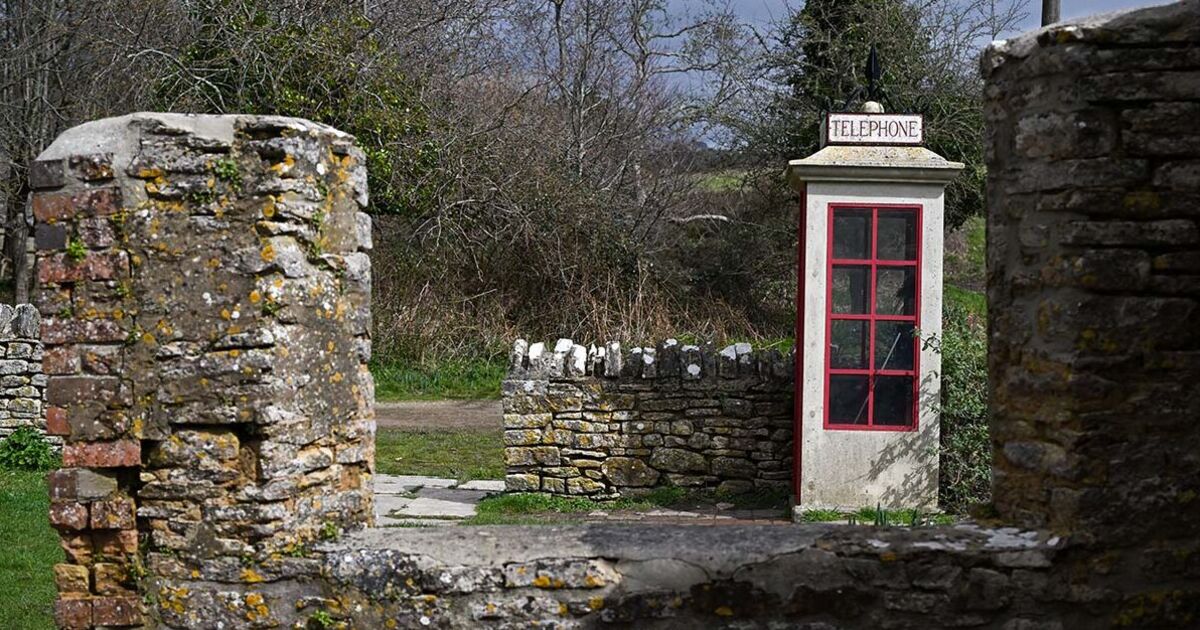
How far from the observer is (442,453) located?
11844mm

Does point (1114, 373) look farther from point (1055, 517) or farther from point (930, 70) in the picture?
point (930, 70)

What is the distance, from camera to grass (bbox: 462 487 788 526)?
927cm

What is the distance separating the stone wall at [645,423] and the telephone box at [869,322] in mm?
532

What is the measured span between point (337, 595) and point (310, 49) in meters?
11.3

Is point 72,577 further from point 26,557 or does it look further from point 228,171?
point 26,557

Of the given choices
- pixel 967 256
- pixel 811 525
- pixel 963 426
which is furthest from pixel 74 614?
pixel 967 256

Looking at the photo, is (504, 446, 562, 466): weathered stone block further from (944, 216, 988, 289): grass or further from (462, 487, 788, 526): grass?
(944, 216, 988, 289): grass

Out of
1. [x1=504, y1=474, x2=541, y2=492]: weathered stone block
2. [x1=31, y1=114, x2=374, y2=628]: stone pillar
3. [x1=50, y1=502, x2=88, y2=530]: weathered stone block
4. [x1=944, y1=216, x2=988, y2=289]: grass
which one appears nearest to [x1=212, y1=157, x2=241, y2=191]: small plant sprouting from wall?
[x1=31, y1=114, x2=374, y2=628]: stone pillar

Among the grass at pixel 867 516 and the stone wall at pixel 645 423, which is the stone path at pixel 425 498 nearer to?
the stone wall at pixel 645 423

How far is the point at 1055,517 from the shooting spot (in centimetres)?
405

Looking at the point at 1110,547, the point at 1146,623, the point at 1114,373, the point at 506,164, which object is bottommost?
the point at 1146,623

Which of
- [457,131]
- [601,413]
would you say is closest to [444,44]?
[457,131]

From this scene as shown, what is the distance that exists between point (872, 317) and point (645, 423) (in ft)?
6.85

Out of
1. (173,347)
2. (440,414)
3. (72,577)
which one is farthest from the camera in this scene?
(440,414)
